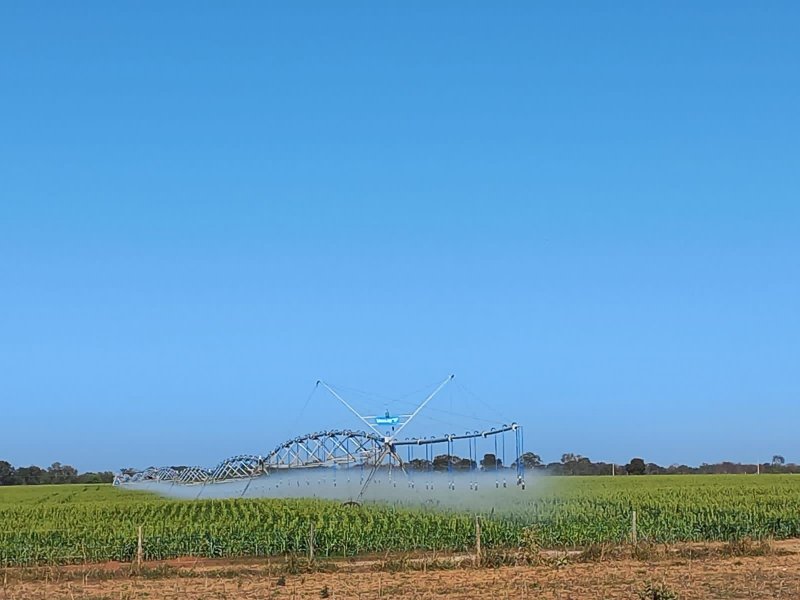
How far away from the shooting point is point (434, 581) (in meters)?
25.9

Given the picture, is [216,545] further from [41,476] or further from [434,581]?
[41,476]

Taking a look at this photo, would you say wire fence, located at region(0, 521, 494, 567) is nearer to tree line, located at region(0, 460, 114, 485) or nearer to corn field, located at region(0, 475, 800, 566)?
corn field, located at region(0, 475, 800, 566)

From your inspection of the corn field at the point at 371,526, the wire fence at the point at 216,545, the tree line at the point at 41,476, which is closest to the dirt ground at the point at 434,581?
the wire fence at the point at 216,545

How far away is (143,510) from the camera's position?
57094 millimetres

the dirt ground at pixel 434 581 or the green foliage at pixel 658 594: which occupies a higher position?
the green foliage at pixel 658 594

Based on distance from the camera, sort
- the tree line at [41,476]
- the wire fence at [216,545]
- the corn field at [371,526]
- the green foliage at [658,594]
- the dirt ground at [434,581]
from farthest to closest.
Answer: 1. the tree line at [41,476]
2. the corn field at [371,526]
3. the wire fence at [216,545]
4. the dirt ground at [434,581]
5. the green foliage at [658,594]

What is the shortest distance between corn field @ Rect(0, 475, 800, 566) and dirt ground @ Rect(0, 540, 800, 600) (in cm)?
289

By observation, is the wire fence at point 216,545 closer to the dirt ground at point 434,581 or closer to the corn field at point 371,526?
the corn field at point 371,526

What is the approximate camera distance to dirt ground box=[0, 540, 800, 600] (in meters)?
23.6

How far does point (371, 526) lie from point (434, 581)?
14.4 meters

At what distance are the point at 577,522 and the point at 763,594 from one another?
55.5 ft

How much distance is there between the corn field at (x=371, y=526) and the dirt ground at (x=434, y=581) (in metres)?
2.89

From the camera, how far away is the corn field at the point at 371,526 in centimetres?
3425

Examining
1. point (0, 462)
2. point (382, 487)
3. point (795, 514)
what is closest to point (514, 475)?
point (382, 487)
